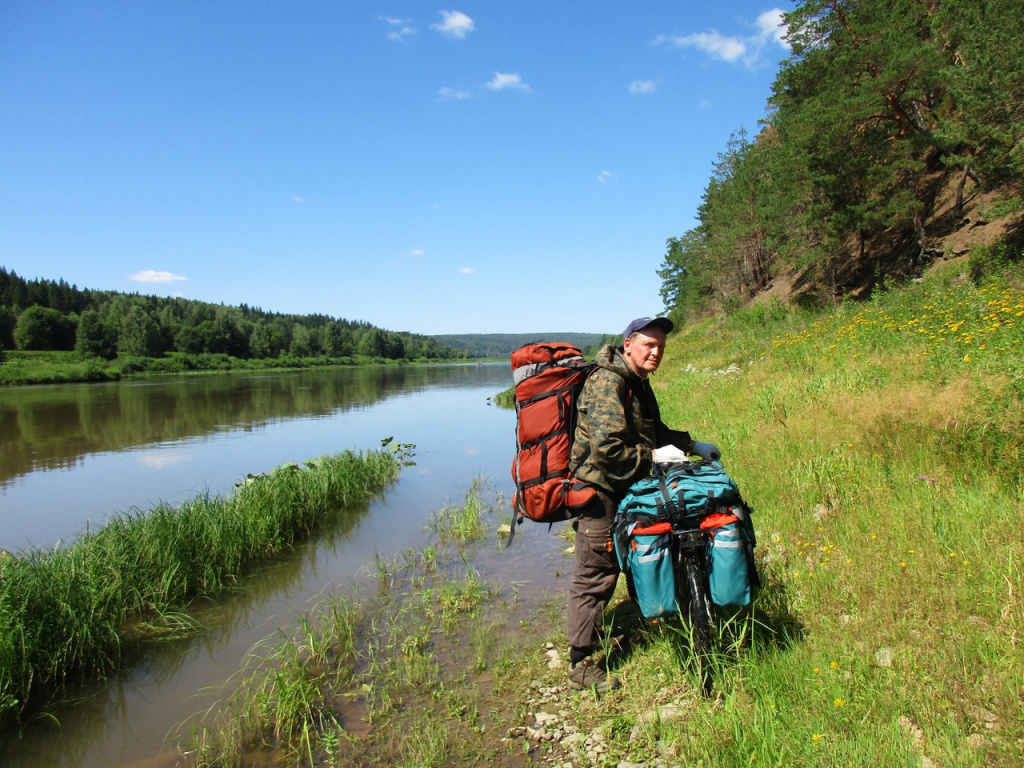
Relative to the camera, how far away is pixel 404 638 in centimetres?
520

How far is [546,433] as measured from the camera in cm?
352

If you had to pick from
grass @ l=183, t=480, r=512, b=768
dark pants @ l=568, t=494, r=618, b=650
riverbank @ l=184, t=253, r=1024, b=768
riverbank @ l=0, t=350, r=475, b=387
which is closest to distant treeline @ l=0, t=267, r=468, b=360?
riverbank @ l=0, t=350, r=475, b=387

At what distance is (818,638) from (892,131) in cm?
1872

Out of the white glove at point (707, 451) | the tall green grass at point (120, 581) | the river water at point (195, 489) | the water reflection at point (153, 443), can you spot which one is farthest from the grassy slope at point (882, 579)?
the water reflection at point (153, 443)

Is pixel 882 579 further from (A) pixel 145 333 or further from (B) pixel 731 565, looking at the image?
(A) pixel 145 333

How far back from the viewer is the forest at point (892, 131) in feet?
39.9

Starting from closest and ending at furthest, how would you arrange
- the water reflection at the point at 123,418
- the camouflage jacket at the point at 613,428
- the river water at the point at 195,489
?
the camouflage jacket at the point at 613,428 < the river water at the point at 195,489 < the water reflection at the point at 123,418

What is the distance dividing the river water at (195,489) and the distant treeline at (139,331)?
6506cm

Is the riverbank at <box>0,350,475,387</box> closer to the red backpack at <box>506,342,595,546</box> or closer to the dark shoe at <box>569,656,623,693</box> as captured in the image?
the red backpack at <box>506,342,595,546</box>

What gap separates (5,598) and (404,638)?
11.3ft

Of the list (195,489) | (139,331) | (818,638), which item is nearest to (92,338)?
(139,331)

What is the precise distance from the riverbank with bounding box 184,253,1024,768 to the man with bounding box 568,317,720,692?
0.50 metres

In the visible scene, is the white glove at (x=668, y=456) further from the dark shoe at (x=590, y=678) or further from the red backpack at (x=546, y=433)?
the dark shoe at (x=590, y=678)

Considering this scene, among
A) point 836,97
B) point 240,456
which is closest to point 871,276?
point 836,97
